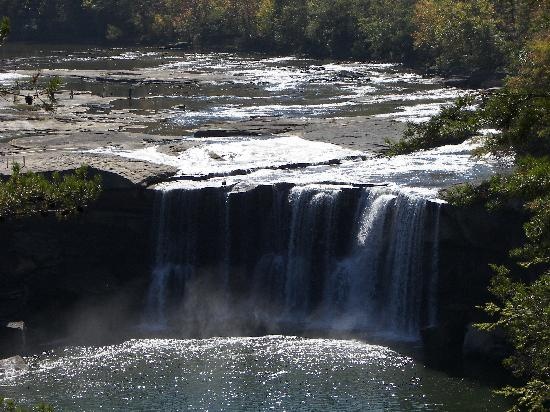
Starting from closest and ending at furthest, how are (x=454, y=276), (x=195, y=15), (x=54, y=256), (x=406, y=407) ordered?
(x=406, y=407), (x=454, y=276), (x=54, y=256), (x=195, y=15)

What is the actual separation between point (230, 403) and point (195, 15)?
81810 millimetres

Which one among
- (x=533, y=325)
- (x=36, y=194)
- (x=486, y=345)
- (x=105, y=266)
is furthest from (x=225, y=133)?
(x=533, y=325)

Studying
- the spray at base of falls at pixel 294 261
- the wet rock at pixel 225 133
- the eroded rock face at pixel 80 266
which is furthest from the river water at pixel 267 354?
the eroded rock face at pixel 80 266

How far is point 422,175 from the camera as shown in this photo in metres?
36.0

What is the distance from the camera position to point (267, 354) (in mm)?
30422

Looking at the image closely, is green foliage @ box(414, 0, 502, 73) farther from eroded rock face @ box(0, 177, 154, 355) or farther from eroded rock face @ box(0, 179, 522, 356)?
eroded rock face @ box(0, 177, 154, 355)

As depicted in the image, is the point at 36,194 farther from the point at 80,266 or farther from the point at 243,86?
the point at 243,86

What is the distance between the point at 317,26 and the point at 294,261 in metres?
56.4

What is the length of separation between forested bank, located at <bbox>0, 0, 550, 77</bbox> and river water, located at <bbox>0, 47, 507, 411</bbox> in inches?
482

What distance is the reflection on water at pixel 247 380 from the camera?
2722cm

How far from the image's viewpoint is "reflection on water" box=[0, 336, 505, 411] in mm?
27219

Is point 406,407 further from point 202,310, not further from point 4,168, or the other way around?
point 4,168

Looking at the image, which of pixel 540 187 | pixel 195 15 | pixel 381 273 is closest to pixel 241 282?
pixel 381 273

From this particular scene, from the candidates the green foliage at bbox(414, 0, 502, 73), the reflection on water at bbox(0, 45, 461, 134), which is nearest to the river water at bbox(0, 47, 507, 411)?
the reflection on water at bbox(0, 45, 461, 134)
